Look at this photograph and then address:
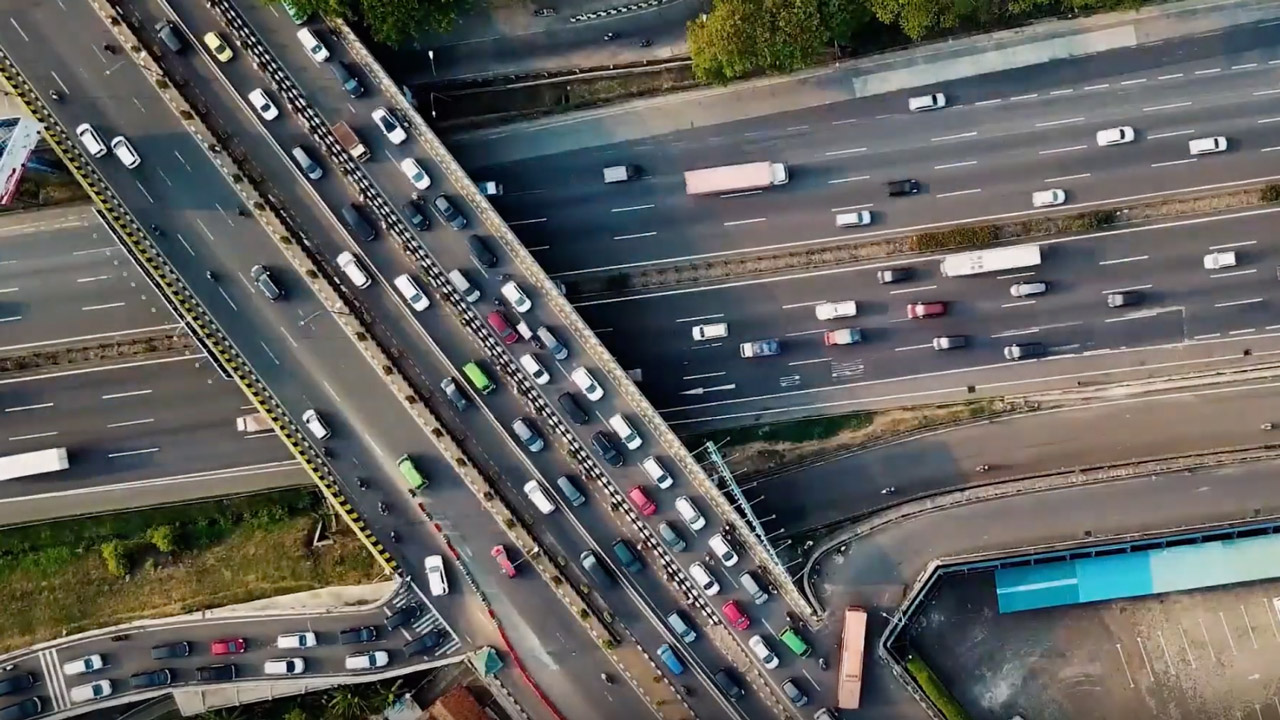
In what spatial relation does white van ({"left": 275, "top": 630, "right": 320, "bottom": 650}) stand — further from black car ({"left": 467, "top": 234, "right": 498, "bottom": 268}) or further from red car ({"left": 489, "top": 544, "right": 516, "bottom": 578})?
black car ({"left": 467, "top": 234, "right": 498, "bottom": 268})

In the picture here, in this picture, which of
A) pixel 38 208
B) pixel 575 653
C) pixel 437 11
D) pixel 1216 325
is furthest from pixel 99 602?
pixel 1216 325

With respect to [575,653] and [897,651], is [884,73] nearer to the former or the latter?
[897,651]

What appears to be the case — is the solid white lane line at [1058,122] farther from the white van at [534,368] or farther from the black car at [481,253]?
the black car at [481,253]

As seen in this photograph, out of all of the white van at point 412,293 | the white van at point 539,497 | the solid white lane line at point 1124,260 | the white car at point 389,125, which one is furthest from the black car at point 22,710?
the solid white lane line at point 1124,260

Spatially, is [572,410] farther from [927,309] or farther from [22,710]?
[22,710]

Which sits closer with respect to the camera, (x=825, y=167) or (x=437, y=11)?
(x=437, y=11)
